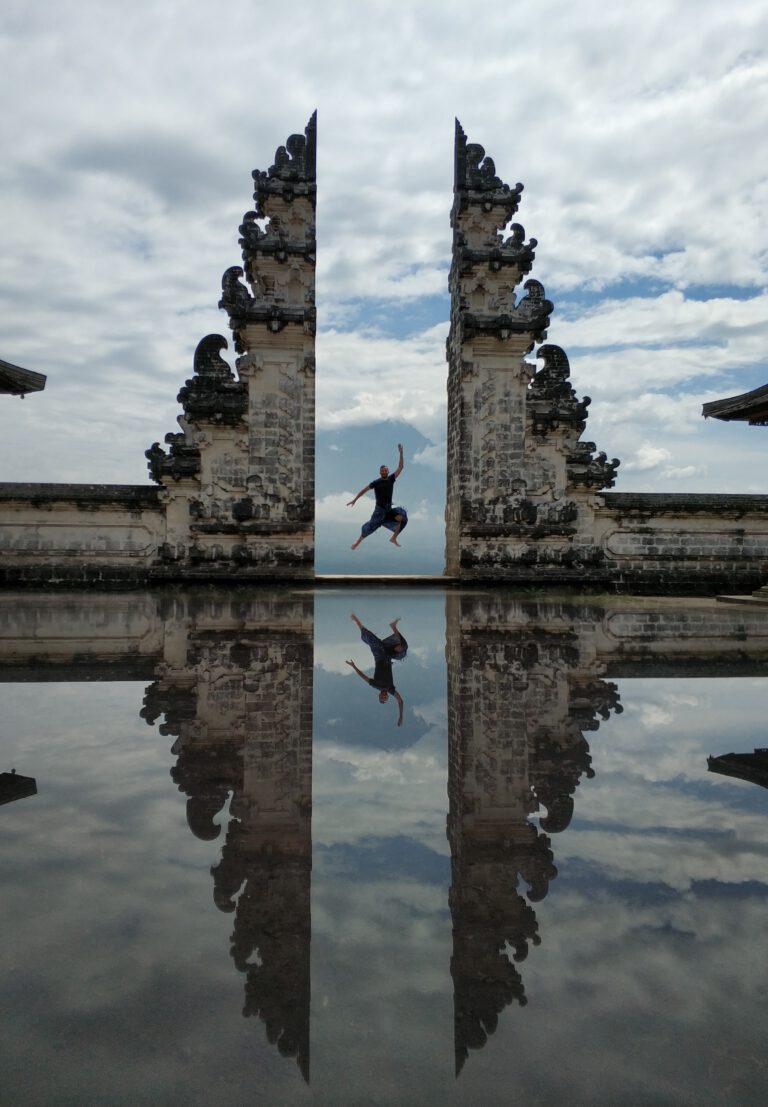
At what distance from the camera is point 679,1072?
1.38 m

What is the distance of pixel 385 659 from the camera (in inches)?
235

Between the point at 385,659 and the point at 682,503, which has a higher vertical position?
the point at 682,503

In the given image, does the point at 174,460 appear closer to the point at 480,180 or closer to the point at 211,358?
the point at 211,358

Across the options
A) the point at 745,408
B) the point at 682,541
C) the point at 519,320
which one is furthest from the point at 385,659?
the point at 682,541

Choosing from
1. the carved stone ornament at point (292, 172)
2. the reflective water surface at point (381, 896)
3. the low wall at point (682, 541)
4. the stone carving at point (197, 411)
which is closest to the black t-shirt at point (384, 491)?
the stone carving at point (197, 411)

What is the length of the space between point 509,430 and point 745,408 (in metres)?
4.31

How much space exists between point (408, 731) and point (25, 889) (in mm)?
1968

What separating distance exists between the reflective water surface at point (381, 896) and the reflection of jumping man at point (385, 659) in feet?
0.39

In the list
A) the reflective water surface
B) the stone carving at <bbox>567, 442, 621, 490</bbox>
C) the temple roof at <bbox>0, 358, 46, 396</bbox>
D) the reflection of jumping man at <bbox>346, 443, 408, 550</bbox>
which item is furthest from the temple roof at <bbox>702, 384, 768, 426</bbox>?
the temple roof at <bbox>0, 358, 46, 396</bbox>

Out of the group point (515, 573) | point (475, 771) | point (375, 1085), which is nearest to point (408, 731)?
point (475, 771)

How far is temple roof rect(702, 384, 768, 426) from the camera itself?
1284 cm

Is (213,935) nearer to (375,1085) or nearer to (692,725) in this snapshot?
(375,1085)

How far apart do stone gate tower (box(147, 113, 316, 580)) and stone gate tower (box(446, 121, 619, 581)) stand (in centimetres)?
302

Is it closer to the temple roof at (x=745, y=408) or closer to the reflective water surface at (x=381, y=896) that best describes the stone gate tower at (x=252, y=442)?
the temple roof at (x=745, y=408)
